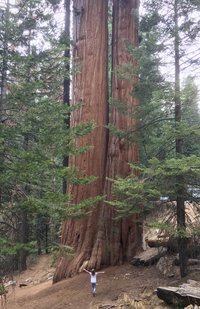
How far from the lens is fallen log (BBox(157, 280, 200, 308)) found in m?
6.31

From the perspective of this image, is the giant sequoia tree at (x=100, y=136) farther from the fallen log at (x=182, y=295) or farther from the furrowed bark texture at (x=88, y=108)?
the fallen log at (x=182, y=295)

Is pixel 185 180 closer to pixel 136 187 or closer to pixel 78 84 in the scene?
pixel 136 187

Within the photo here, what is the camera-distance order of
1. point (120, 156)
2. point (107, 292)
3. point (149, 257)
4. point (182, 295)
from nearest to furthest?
1. point (182, 295)
2. point (107, 292)
3. point (149, 257)
4. point (120, 156)

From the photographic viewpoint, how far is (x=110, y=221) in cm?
1071

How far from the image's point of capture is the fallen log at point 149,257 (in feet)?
31.9

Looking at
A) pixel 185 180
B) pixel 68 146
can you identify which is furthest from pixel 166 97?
pixel 68 146

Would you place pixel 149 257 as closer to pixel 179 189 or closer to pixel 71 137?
pixel 179 189

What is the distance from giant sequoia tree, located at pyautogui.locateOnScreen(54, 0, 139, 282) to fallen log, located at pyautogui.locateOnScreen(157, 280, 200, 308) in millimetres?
3600

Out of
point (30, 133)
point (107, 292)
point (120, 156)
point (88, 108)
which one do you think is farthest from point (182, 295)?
point (88, 108)

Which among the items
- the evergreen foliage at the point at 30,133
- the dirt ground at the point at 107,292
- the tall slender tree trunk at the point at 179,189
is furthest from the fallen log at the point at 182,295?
the evergreen foliage at the point at 30,133

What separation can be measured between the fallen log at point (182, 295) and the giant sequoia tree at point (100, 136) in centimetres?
360

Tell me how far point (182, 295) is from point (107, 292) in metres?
2.49

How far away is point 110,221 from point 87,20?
6.78m

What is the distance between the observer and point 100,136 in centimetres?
1161
